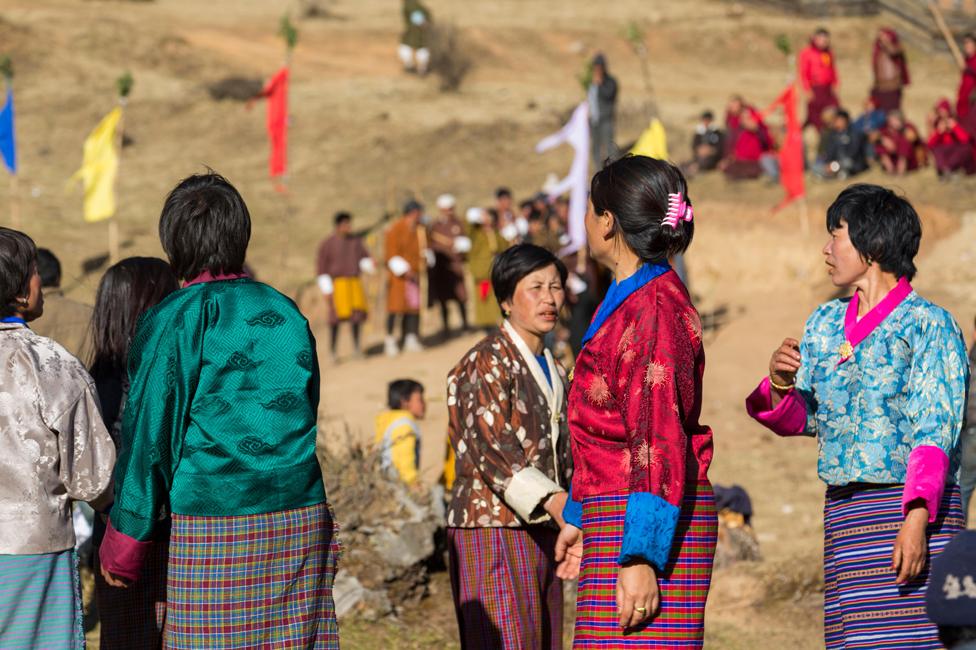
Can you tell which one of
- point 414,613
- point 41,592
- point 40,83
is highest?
point 40,83

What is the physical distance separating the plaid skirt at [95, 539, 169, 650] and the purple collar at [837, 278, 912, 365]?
185 centimetres

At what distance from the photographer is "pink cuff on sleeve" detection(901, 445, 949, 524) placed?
3.43 meters

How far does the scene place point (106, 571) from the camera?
327cm

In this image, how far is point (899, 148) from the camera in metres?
16.6

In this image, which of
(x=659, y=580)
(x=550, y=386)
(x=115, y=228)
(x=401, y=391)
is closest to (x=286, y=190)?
(x=115, y=228)

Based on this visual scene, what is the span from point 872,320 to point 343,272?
11.6 m

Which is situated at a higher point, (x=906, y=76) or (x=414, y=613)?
(x=906, y=76)

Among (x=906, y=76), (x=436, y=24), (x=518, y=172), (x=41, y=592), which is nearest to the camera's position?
(x=41, y=592)

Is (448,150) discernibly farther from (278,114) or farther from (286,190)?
(278,114)

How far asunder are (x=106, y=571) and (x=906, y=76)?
1658 centimetres

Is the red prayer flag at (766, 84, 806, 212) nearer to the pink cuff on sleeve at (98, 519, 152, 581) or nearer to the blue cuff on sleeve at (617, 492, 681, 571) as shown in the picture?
the blue cuff on sleeve at (617, 492, 681, 571)

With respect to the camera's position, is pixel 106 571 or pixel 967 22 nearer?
pixel 106 571

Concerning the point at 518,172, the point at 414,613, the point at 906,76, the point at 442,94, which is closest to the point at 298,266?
the point at 518,172

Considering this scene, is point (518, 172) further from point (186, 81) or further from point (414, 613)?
point (414, 613)
